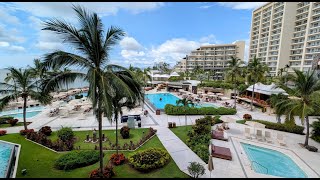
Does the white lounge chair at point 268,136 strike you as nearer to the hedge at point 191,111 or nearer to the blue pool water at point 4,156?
the hedge at point 191,111

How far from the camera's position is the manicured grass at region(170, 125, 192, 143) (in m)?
16.3

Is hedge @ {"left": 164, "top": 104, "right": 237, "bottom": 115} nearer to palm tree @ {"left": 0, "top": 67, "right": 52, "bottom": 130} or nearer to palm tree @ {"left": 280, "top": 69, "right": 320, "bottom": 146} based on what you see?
palm tree @ {"left": 280, "top": 69, "right": 320, "bottom": 146}

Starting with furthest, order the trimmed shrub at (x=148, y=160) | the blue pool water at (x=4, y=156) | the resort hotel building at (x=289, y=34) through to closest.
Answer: the resort hotel building at (x=289, y=34) < the blue pool water at (x=4, y=156) < the trimmed shrub at (x=148, y=160)

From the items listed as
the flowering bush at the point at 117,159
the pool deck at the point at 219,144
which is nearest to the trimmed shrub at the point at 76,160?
the flowering bush at the point at 117,159

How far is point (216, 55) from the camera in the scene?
8912cm

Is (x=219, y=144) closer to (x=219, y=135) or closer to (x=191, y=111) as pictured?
(x=219, y=135)

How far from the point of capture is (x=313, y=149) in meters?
→ 14.0

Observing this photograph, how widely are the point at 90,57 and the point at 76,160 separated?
669 centimetres

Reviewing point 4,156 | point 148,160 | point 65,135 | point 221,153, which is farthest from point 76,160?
point 221,153

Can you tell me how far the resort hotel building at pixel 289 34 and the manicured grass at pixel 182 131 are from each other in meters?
46.4

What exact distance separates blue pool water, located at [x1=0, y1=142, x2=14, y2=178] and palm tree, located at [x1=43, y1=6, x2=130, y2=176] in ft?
24.9

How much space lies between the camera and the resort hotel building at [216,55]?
284 ft

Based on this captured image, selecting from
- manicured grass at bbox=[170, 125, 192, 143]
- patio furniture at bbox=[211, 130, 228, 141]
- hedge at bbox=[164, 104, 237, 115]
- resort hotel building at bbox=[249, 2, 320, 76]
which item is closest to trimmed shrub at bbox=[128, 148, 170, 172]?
manicured grass at bbox=[170, 125, 192, 143]

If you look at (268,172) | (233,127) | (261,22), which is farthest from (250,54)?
(268,172)
